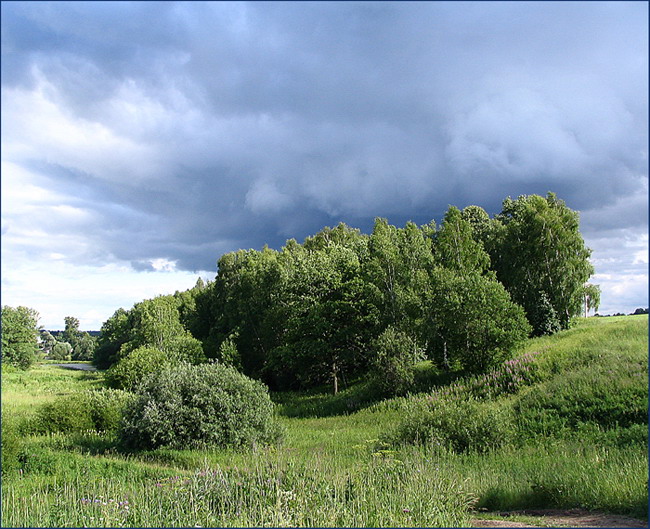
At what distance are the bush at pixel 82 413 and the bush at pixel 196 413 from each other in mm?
4587

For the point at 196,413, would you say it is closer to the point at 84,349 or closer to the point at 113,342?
the point at 113,342

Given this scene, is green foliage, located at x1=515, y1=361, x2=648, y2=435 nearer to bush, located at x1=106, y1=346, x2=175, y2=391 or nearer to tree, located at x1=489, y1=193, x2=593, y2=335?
tree, located at x1=489, y1=193, x2=593, y2=335

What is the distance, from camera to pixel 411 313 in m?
31.5

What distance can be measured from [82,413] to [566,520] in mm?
20646

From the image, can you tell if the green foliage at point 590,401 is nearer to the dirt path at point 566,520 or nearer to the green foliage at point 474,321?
the green foliage at point 474,321

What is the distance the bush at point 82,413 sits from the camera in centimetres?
2123

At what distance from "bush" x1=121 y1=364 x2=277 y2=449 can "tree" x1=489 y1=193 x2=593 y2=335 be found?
961 inches

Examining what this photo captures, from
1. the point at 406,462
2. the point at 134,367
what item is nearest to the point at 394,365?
the point at 406,462

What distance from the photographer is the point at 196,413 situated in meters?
16.7

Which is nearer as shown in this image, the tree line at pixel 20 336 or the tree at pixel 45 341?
the tree line at pixel 20 336

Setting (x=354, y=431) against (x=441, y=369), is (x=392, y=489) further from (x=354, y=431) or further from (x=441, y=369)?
(x=441, y=369)

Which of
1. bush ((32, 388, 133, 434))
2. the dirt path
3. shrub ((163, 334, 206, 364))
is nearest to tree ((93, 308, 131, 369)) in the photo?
shrub ((163, 334, 206, 364))

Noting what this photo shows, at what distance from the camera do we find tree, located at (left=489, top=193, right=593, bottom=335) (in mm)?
36469

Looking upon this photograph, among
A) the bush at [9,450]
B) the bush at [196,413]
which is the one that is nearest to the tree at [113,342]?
the bush at [196,413]
